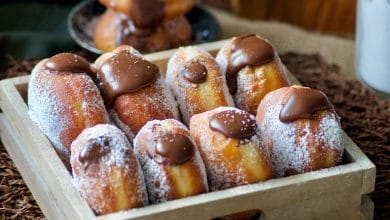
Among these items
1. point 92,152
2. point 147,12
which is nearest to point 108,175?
point 92,152

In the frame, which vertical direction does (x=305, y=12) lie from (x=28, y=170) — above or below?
below

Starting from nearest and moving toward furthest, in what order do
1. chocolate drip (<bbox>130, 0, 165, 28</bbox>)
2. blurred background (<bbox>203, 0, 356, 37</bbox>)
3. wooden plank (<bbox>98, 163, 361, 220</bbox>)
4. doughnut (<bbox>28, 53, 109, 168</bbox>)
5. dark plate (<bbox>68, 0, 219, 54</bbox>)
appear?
1. wooden plank (<bbox>98, 163, 361, 220</bbox>)
2. doughnut (<bbox>28, 53, 109, 168</bbox>)
3. chocolate drip (<bbox>130, 0, 165, 28</bbox>)
4. dark plate (<bbox>68, 0, 219, 54</bbox>)
5. blurred background (<bbox>203, 0, 356, 37</bbox>)

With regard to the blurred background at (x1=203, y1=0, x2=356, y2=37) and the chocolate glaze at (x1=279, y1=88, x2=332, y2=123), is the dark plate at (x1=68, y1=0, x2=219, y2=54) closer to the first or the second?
the blurred background at (x1=203, y1=0, x2=356, y2=37)

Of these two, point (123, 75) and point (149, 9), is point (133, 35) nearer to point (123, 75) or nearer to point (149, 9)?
point (149, 9)

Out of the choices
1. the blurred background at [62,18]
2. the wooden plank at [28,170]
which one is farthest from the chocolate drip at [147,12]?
the wooden plank at [28,170]

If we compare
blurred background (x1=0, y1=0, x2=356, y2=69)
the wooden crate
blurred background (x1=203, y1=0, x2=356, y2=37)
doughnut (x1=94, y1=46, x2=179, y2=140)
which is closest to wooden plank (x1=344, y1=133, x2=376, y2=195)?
the wooden crate

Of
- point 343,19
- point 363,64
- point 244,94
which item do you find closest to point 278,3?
point 343,19
